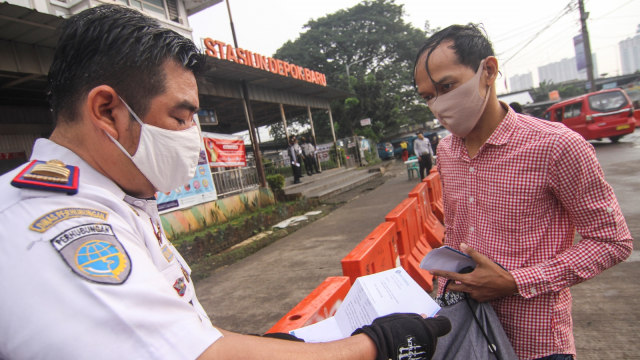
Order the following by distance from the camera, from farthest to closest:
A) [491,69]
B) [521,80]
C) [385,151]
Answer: [521,80] → [385,151] → [491,69]

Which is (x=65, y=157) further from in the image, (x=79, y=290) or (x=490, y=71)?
(x=490, y=71)

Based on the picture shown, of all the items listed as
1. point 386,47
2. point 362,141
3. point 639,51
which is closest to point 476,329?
point 362,141

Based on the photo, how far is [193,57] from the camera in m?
1.10

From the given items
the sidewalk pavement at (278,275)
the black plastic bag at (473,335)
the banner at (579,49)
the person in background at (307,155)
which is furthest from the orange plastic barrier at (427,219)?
the banner at (579,49)

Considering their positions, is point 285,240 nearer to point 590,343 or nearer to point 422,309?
point 590,343

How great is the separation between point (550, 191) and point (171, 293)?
1.35 meters

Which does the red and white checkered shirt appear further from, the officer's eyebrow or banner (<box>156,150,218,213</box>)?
banner (<box>156,150,218,213</box>)

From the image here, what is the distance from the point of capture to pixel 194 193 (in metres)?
7.65

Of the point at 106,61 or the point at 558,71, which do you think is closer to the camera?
the point at 106,61

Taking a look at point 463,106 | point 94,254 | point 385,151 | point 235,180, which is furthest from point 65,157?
point 385,151

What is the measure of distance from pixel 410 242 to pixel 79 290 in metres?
3.60

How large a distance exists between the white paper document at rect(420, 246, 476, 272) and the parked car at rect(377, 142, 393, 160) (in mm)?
22492

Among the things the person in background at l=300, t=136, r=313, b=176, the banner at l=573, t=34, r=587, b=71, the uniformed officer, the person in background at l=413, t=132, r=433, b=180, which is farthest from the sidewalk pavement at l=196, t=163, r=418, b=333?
the banner at l=573, t=34, r=587, b=71

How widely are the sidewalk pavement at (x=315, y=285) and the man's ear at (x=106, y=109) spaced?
274cm
